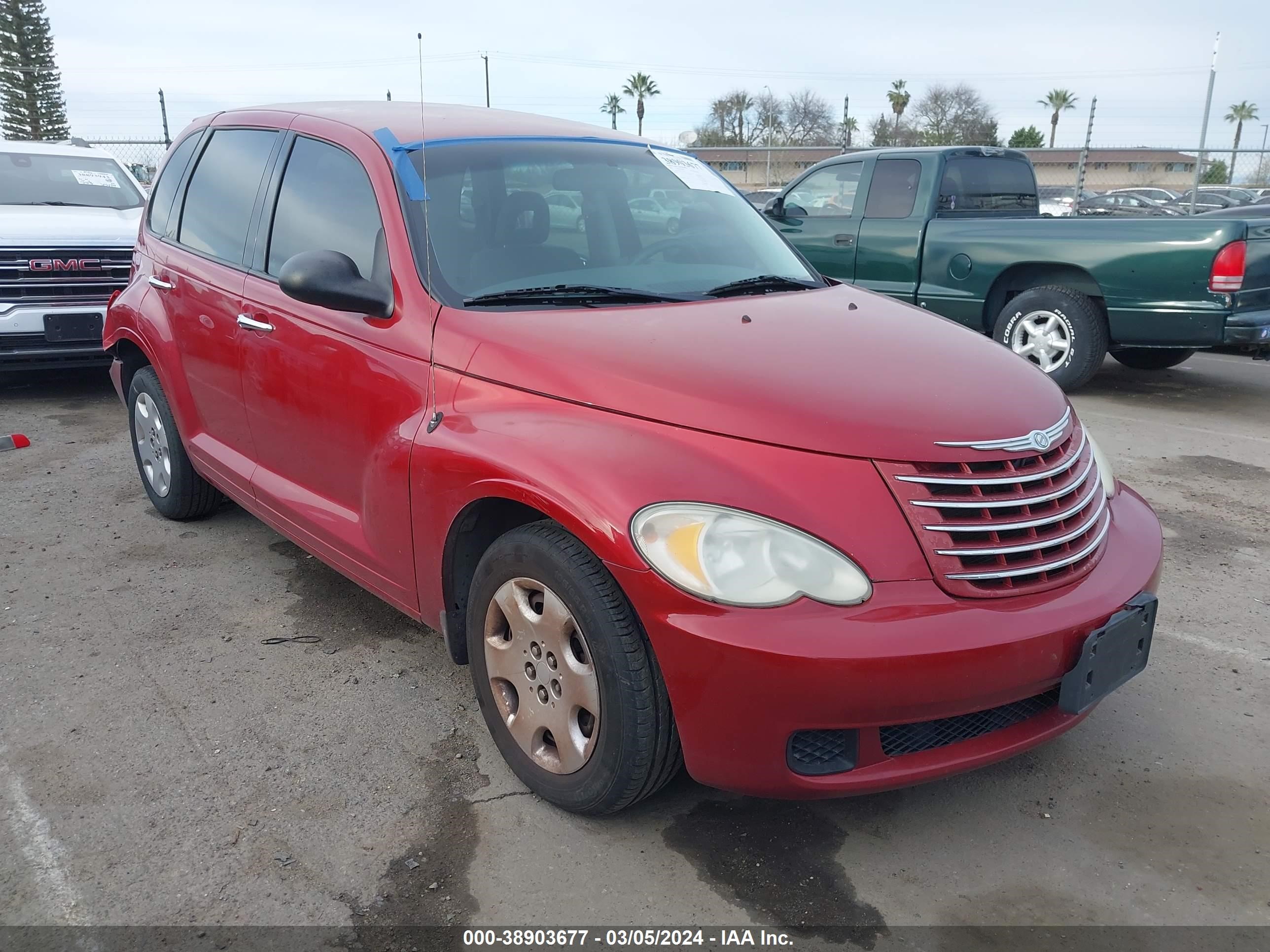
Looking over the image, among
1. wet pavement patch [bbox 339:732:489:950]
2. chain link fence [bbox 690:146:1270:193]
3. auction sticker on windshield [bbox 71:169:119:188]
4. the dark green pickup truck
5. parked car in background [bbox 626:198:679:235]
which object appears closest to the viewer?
wet pavement patch [bbox 339:732:489:950]

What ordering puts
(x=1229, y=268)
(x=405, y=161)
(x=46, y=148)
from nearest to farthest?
(x=405, y=161) → (x=1229, y=268) → (x=46, y=148)

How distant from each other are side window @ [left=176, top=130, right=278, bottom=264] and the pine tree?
4430 cm

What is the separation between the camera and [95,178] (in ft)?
27.4

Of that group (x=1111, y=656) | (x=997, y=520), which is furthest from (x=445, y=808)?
(x=1111, y=656)

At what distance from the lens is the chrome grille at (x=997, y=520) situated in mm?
2160

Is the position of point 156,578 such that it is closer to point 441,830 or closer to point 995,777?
point 441,830

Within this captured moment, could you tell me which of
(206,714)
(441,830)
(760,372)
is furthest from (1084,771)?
(206,714)

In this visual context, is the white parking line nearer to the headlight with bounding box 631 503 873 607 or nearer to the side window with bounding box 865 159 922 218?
the headlight with bounding box 631 503 873 607

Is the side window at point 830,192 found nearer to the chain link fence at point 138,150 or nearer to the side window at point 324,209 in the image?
the side window at point 324,209

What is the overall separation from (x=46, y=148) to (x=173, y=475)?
225 inches

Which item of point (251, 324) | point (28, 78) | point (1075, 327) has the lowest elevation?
point (1075, 327)

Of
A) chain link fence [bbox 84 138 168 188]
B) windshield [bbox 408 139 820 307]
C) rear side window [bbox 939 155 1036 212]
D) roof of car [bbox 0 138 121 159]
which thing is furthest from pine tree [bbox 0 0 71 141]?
windshield [bbox 408 139 820 307]

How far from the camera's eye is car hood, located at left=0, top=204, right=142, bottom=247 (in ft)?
22.4

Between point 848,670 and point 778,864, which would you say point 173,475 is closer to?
point 778,864
